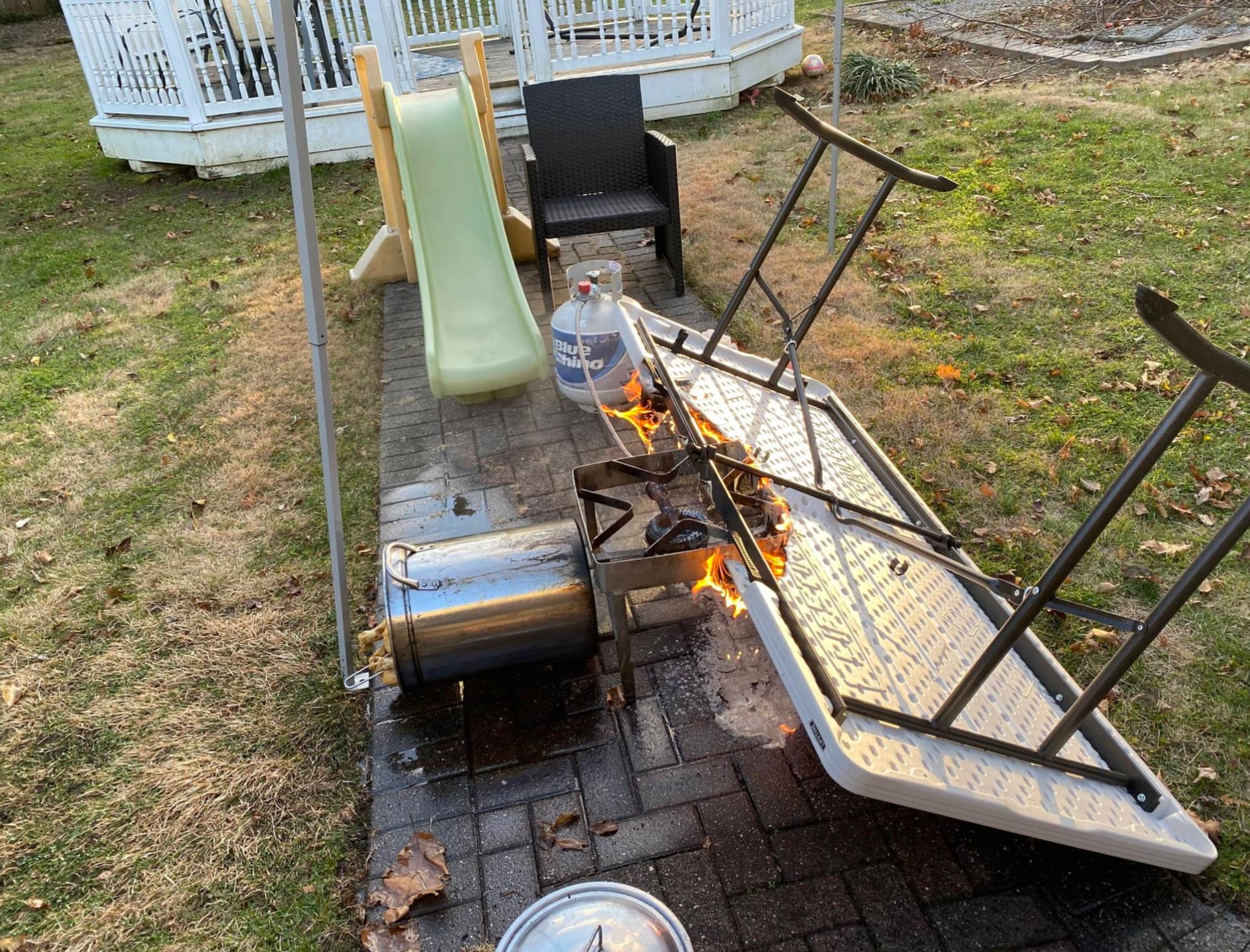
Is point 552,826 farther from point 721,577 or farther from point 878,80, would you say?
point 878,80

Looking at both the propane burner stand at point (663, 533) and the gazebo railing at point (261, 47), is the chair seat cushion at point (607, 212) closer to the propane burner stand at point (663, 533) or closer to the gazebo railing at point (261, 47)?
the propane burner stand at point (663, 533)

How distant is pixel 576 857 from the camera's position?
102 inches

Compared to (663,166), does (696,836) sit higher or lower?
lower

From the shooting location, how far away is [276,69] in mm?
8883

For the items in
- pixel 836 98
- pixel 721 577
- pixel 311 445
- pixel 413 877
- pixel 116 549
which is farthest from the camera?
pixel 836 98

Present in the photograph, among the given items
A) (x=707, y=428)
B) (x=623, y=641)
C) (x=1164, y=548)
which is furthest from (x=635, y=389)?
Result: (x=1164, y=548)

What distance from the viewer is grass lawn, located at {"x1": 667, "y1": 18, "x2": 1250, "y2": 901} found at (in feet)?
10.4

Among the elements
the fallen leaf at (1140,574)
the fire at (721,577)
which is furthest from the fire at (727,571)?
the fallen leaf at (1140,574)

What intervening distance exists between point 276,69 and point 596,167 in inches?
188

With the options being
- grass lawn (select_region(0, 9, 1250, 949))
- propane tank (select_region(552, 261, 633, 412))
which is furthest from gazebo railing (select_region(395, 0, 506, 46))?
propane tank (select_region(552, 261, 633, 412))

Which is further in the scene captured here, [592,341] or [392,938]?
[592,341]

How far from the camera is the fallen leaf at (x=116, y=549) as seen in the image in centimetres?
408

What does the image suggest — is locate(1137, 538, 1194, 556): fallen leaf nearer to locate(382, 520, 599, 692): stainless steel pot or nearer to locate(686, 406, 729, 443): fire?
locate(686, 406, 729, 443): fire

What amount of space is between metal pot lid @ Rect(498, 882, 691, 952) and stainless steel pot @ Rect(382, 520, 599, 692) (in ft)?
3.34
